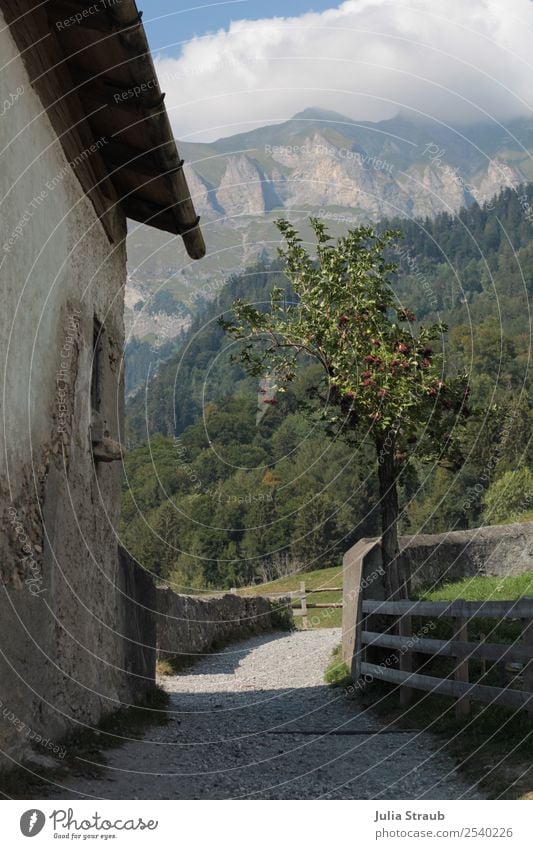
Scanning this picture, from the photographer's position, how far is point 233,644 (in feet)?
75.1

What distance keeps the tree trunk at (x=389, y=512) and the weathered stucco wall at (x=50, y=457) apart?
3873 mm

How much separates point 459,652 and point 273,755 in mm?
2014

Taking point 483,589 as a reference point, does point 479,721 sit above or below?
below

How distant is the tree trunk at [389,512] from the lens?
12602 millimetres

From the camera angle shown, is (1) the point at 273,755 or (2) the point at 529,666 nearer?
(2) the point at 529,666

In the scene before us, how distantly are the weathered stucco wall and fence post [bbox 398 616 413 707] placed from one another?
3.12m

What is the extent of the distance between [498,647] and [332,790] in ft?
5.92

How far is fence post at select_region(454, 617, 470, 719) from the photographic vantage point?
8.62m

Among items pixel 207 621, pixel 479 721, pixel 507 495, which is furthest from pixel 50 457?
pixel 507 495

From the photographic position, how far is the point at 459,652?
337 inches

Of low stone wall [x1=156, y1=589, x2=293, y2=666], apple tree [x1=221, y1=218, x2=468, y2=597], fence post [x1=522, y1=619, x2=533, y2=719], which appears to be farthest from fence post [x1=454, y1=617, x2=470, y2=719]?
low stone wall [x1=156, y1=589, x2=293, y2=666]

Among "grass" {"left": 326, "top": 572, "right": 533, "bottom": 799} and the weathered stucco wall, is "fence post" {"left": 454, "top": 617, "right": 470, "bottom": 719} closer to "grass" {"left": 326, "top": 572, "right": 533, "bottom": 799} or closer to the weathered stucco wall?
"grass" {"left": 326, "top": 572, "right": 533, "bottom": 799}

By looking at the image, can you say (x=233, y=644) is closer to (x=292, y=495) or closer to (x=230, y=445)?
(x=230, y=445)

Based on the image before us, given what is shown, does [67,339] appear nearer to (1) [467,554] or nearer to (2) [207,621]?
(1) [467,554]
